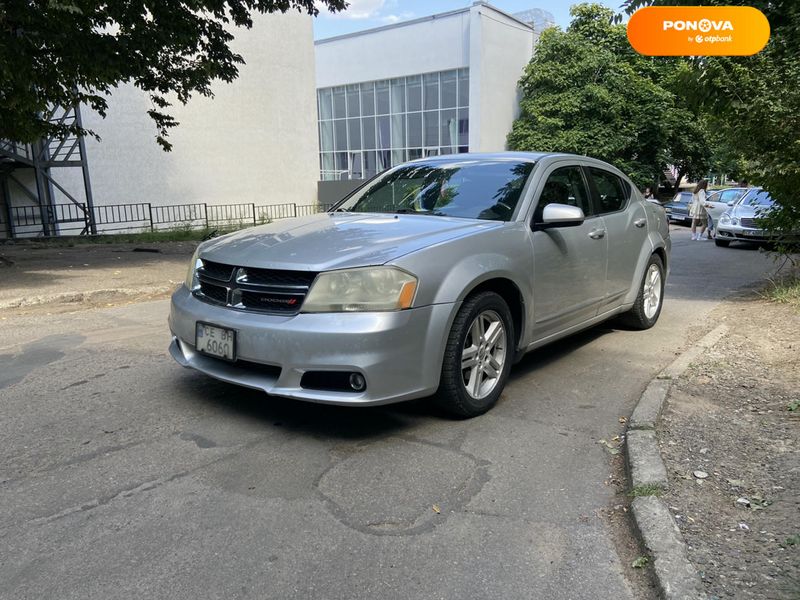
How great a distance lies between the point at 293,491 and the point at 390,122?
1391 inches

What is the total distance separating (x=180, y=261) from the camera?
39.9 ft

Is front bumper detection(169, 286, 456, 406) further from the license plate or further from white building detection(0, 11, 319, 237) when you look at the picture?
white building detection(0, 11, 319, 237)

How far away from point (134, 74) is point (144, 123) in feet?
39.5

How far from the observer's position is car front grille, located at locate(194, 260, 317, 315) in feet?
12.0

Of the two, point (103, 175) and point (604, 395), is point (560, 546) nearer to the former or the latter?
point (604, 395)

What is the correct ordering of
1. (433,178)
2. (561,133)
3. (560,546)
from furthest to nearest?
(561,133)
(433,178)
(560,546)

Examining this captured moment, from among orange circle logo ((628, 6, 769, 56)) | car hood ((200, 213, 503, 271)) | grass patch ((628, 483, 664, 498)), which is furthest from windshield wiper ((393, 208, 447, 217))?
orange circle logo ((628, 6, 769, 56))

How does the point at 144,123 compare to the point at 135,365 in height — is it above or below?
above

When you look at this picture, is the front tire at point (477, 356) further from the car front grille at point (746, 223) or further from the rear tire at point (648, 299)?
the car front grille at point (746, 223)

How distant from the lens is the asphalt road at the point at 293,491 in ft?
8.38

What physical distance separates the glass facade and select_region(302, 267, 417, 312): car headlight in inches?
1237

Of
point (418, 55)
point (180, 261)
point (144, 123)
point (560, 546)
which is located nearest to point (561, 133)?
point (418, 55)

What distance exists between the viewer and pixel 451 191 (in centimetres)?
493

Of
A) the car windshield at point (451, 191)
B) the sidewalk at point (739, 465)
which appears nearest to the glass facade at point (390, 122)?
the car windshield at point (451, 191)
